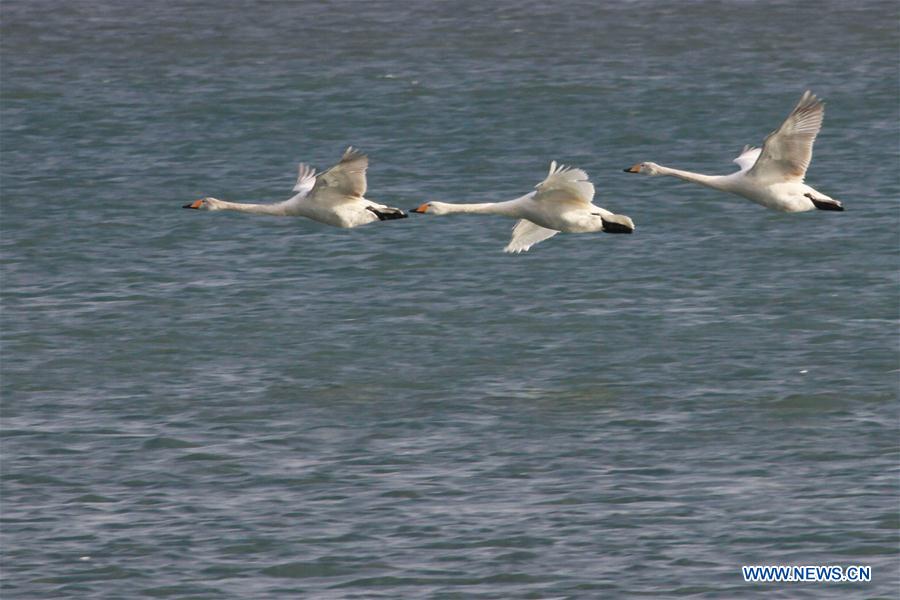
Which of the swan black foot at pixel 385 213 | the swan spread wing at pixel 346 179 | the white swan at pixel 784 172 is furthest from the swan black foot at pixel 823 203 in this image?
the swan spread wing at pixel 346 179

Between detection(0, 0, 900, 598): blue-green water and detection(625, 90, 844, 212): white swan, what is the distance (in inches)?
307

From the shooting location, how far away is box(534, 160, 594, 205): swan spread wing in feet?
120

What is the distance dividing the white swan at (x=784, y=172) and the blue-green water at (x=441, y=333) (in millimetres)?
7810

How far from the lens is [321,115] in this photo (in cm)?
8900

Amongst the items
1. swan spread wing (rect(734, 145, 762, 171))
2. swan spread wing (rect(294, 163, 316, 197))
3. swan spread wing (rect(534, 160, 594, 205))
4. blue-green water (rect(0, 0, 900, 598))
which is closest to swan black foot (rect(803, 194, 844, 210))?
swan spread wing (rect(734, 145, 762, 171))

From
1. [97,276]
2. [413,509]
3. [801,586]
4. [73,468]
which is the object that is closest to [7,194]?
[97,276]

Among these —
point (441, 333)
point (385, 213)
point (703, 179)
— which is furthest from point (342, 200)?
point (441, 333)

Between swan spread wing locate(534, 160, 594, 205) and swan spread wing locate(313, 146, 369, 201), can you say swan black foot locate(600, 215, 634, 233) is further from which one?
swan spread wing locate(313, 146, 369, 201)

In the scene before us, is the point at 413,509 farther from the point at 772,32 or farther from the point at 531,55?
the point at 772,32

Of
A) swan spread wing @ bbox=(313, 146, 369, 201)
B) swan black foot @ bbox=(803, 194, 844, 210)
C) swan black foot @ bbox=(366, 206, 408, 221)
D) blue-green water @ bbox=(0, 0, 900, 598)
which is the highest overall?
swan spread wing @ bbox=(313, 146, 369, 201)

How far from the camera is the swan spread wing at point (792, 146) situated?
3744 cm

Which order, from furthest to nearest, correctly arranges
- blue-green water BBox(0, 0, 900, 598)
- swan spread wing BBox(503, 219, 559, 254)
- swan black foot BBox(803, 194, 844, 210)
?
blue-green water BBox(0, 0, 900, 598) < swan spread wing BBox(503, 219, 559, 254) < swan black foot BBox(803, 194, 844, 210)

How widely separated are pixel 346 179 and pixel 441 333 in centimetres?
2189

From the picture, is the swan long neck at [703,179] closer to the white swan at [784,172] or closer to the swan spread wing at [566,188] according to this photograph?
the white swan at [784,172]
